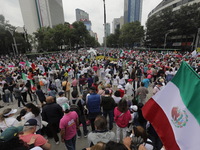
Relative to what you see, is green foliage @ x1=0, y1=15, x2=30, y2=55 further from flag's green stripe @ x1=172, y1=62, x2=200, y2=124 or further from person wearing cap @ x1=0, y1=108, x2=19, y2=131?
flag's green stripe @ x1=172, y1=62, x2=200, y2=124

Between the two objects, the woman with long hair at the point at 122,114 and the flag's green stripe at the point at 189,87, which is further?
the woman with long hair at the point at 122,114

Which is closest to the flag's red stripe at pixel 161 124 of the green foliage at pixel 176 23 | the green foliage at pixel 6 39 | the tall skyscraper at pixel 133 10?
→ the green foliage at pixel 176 23

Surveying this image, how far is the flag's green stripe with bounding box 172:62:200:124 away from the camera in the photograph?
1341 millimetres

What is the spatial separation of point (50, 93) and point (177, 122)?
5443mm

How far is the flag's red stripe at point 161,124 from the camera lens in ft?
5.02

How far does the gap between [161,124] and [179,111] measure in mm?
348

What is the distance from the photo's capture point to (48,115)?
11.3ft

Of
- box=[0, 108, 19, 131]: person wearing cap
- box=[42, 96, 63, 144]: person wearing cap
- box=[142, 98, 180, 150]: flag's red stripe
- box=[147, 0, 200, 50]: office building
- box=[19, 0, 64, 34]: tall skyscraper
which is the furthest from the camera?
box=[19, 0, 64, 34]: tall skyscraper

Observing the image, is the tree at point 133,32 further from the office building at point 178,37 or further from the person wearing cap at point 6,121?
the person wearing cap at point 6,121

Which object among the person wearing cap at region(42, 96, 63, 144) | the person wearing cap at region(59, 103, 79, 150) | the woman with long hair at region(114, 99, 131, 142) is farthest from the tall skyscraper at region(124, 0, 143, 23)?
the person wearing cap at region(59, 103, 79, 150)

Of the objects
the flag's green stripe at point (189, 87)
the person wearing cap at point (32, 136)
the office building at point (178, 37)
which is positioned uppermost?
the office building at point (178, 37)

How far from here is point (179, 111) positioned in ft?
5.03

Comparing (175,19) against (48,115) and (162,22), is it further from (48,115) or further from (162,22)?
(48,115)

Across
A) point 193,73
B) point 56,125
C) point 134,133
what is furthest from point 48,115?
point 193,73
